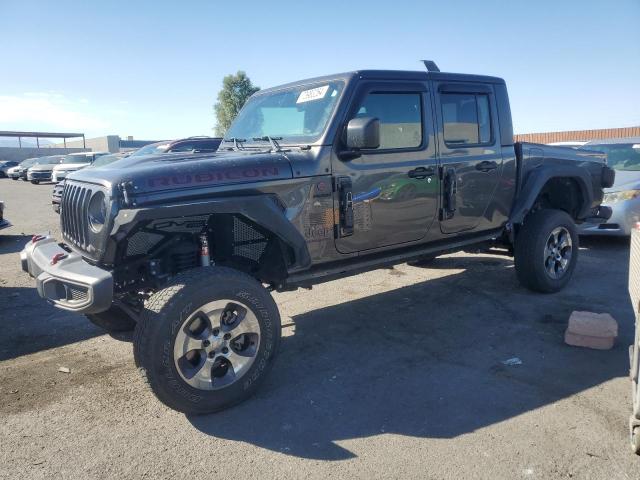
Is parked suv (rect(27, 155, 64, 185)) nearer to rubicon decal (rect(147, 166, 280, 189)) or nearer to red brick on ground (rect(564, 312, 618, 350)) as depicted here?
rubicon decal (rect(147, 166, 280, 189))

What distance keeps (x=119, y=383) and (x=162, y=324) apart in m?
1.07

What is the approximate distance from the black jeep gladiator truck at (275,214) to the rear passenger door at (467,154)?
15 mm

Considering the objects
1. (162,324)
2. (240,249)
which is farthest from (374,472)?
(240,249)

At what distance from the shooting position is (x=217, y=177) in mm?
3309

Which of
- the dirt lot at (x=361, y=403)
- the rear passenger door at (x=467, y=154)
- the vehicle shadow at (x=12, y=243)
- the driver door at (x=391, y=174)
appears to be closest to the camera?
the dirt lot at (x=361, y=403)

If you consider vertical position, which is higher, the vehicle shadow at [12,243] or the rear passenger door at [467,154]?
the rear passenger door at [467,154]

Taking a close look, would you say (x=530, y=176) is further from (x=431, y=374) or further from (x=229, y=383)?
(x=229, y=383)

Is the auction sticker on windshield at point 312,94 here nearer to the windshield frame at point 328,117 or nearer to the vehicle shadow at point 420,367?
the windshield frame at point 328,117

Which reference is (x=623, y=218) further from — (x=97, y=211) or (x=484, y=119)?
(x=97, y=211)

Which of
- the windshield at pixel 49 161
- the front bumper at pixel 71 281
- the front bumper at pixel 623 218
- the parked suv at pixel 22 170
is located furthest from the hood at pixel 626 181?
the parked suv at pixel 22 170

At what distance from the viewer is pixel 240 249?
3773 millimetres

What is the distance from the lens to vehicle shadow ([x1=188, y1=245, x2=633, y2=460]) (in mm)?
3051

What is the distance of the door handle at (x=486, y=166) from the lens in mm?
4770

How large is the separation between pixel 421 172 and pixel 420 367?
5.29 ft
